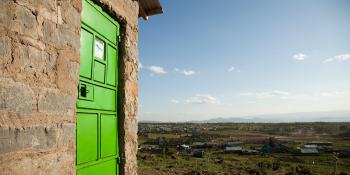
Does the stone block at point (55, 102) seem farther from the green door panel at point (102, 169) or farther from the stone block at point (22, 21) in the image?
the green door panel at point (102, 169)

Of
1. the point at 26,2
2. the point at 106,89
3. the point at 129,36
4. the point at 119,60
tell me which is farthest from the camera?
the point at 129,36

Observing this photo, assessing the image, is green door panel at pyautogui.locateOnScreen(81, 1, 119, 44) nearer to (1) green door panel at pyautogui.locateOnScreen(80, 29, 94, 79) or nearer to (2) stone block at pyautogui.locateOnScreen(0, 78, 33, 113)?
(1) green door panel at pyautogui.locateOnScreen(80, 29, 94, 79)

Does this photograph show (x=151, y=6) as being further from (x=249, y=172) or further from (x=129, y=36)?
(x=249, y=172)

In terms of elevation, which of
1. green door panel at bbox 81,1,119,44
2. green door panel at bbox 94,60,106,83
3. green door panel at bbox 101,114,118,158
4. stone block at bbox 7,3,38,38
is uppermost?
green door panel at bbox 81,1,119,44

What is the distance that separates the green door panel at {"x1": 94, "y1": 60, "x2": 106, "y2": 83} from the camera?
3646 mm

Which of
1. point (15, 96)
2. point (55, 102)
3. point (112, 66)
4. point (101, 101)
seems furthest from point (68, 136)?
point (112, 66)

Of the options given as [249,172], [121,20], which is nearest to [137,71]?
[121,20]

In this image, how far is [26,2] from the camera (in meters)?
2.44

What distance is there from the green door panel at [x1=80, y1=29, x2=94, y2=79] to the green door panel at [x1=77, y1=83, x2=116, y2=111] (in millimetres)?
263

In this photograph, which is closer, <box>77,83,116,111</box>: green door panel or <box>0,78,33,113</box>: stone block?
<box>0,78,33,113</box>: stone block

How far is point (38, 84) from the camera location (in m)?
2.56

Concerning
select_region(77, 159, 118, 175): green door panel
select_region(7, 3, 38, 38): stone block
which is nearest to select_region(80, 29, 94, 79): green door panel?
select_region(7, 3, 38, 38): stone block

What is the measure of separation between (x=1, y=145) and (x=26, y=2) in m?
1.13

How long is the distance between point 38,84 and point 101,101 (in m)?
1.23
